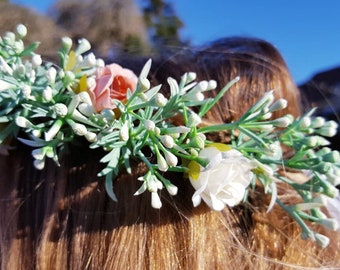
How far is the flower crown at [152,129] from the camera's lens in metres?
0.64

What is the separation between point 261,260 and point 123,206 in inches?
8.8

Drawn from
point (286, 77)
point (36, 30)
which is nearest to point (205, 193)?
point (286, 77)

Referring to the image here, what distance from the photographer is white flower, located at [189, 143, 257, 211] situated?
64cm

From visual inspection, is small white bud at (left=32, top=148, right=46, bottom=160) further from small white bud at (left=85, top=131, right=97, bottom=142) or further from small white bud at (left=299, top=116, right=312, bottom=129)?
small white bud at (left=299, top=116, right=312, bottom=129)

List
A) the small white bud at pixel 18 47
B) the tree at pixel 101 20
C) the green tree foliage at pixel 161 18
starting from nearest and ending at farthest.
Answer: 1. the small white bud at pixel 18 47
2. the tree at pixel 101 20
3. the green tree foliage at pixel 161 18

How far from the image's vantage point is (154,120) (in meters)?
0.65

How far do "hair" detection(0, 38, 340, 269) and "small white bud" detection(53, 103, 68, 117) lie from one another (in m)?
0.09

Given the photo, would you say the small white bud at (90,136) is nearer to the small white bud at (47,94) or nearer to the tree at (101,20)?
the small white bud at (47,94)

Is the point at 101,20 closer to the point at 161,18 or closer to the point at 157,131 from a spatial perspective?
the point at 161,18

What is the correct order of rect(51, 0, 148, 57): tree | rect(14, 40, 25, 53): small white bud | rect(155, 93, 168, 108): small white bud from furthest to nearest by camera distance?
rect(51, 0, 148, 57): tree < rect(14, 40, 25, 53): small white bud < rect(155, 93, 168, 108): small white bud

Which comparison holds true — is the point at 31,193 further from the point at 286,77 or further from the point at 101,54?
the point at 286,77

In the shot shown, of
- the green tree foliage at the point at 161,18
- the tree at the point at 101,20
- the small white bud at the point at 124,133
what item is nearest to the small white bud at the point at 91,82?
the small white bud at the point at 124,133

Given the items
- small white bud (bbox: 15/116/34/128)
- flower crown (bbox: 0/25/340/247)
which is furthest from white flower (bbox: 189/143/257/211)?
small white bud (bbox: 15/116/34/128)

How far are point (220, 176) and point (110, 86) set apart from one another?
19 centimetres
